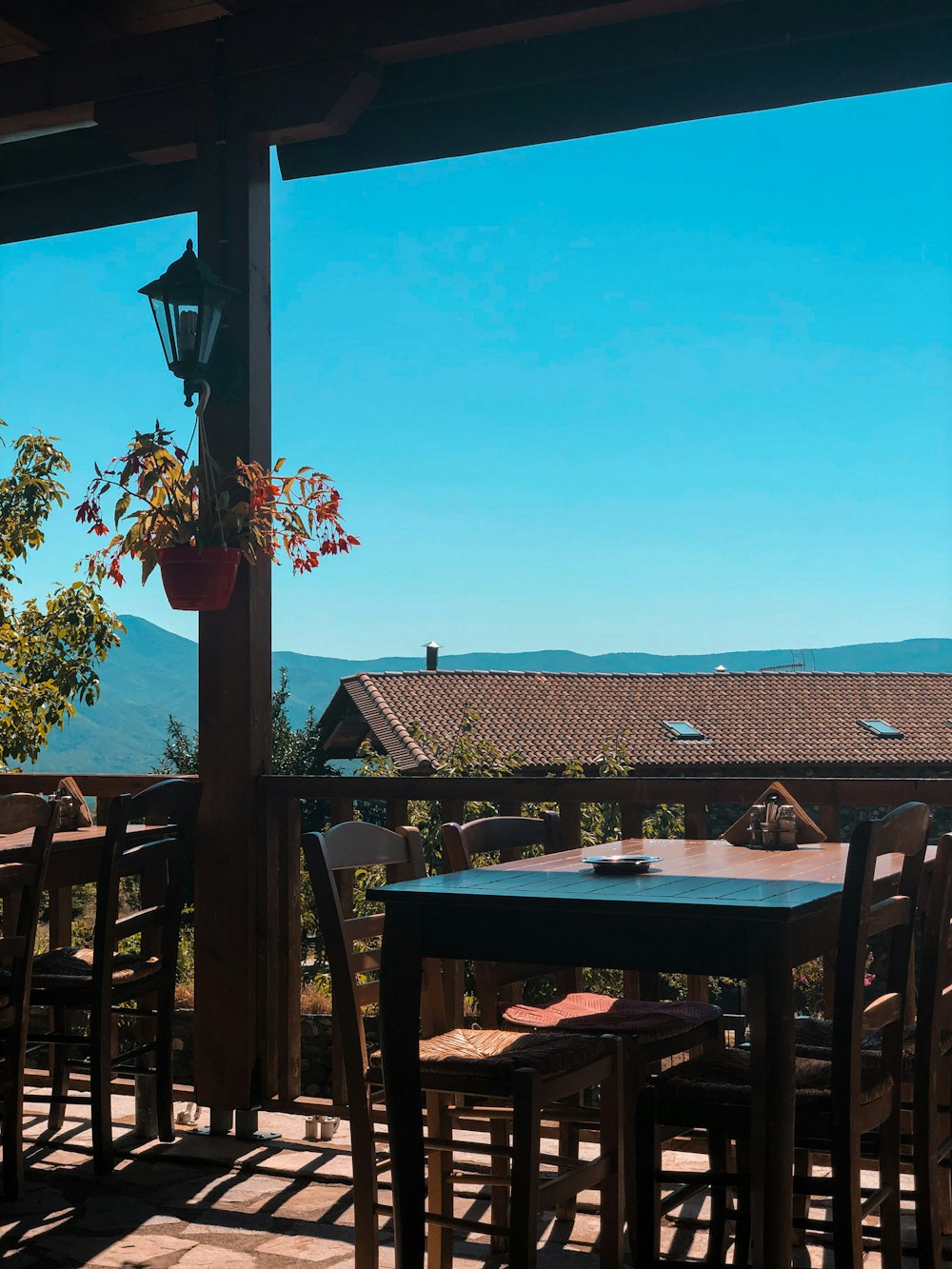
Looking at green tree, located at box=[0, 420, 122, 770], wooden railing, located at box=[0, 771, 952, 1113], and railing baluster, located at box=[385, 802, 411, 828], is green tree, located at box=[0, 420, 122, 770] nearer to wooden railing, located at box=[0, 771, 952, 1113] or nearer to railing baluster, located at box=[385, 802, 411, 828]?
wooden railing, located at box=[0, 771, 952, 1113]

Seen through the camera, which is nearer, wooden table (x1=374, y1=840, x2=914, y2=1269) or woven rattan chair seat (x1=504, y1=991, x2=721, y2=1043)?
wooden table (x1=374, y1=840, x2=914, y2=1269)

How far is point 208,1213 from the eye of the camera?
9.41 feet

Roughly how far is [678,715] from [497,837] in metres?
24.8

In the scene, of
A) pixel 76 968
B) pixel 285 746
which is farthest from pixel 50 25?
pixel 285 746

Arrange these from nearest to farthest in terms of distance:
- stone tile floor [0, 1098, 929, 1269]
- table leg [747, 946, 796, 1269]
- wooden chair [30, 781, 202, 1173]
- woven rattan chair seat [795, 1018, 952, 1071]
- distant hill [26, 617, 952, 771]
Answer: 1. table leg [747, 946, 796, 1269]
2. woven rattan chair seat [795, 1018, 952, 1071]
3. stone tile floor [0, 1098, 929, 1269]
4. wooden chair [30, 781, 202, 1173]
5. distant hill [26, 617, 952, 771]

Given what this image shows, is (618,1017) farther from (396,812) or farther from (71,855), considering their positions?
(71,855)

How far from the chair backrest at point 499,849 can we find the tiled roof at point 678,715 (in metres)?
19.7

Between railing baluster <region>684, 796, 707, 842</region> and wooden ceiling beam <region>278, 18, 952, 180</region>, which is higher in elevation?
wooden ceiling beam <region>278, 18, 952, 180</region>

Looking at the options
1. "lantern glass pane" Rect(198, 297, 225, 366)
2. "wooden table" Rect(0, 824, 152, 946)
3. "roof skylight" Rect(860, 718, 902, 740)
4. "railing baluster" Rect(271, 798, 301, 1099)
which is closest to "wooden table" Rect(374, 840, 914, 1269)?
"railing baluster" Rect(271, 798, 301, 1099)

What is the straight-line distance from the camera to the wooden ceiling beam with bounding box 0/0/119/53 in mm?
3521

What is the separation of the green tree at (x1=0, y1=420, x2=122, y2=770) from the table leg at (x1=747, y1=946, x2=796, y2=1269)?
7.99 metres

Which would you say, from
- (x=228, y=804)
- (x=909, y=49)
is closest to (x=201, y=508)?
(x=228, y=804)

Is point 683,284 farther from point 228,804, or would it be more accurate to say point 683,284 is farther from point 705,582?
point 228,804

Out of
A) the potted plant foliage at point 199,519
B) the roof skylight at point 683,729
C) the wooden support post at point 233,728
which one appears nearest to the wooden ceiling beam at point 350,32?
the wooden support post at point 233,728
